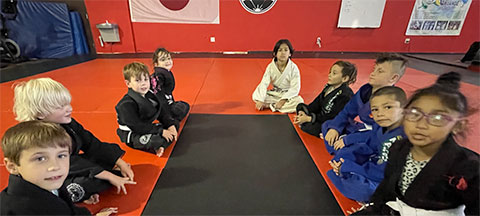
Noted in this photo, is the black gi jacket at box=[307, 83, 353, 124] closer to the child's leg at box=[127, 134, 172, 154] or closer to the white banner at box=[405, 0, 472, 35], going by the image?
the child's leg at box=[127, 134, 172, 154]

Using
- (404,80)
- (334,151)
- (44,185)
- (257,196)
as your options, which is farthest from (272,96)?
(404,80)

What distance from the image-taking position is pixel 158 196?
5.41 ft

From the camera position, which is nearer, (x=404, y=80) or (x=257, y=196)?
(x=257, y=196)

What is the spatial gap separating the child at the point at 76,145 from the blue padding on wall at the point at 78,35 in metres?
7.38

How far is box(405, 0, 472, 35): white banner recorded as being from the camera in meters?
7.60

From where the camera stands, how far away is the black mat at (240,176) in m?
1.56

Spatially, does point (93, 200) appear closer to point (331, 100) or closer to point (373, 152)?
point (373, 152)

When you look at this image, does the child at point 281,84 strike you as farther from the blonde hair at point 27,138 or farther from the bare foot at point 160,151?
the blonde hair at point 27,138

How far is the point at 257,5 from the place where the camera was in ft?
24.2

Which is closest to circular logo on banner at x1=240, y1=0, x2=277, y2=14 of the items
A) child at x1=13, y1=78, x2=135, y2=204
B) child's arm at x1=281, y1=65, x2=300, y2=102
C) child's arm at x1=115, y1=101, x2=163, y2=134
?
child's arm at x1=281, y1=65, x2=300, y2=102

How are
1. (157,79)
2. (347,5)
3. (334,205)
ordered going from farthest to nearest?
(347,5) < (157,79) < (334,205)

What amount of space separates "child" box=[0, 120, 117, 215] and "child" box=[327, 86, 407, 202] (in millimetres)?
1736

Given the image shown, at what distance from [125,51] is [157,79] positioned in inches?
240

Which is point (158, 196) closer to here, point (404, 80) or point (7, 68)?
point (404, 80)
